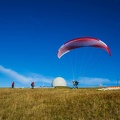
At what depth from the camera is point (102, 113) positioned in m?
18.3

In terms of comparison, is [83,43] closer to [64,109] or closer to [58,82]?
[64,109]

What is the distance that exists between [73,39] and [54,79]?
49421 millimetres

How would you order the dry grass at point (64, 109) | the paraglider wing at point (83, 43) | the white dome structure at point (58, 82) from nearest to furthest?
the dry grass at point (64, 109) < the paraglider wing at point (83, 43) < the white dome structure at point (58, 82)

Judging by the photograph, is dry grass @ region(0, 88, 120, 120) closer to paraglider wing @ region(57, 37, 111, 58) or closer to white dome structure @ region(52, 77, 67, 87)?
paraglider wing @ region(57, 37, 111, 58)

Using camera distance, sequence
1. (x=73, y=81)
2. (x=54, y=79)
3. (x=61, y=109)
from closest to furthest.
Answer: (x=61, y=109), (x=73, y=81), (x=54, y=79)

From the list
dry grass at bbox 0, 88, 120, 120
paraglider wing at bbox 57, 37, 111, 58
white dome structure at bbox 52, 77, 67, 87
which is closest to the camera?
dry grass at bbox 0, 88, 120, 120

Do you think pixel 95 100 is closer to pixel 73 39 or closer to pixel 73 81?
pixel 73 39

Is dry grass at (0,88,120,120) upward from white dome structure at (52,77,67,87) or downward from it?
downward

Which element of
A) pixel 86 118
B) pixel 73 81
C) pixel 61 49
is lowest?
pixel 86 118

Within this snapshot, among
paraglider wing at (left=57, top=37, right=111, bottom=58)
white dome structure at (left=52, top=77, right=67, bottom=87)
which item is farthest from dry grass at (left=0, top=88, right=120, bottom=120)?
white dome structure at (left=52, top=77, right=67, bottom=87)

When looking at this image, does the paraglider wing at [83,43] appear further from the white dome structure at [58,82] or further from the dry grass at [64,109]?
the white dome structure at [58,82]

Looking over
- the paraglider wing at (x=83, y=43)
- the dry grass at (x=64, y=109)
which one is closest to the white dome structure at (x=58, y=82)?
the paraglider wing at (x=83, y=43)

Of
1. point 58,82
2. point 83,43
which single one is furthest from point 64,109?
point 58,82

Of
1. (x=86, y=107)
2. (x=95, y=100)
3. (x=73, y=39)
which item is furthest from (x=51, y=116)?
(x=73, y=39)
